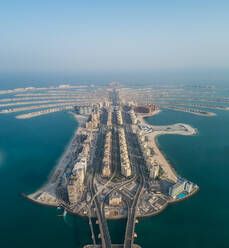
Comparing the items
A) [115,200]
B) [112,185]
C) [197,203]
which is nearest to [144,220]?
[115,200]

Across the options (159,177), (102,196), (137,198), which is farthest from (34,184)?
(159,177)

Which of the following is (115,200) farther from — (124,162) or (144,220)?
(124,162)

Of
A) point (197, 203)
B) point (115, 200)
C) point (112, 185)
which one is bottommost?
point (197, 203)

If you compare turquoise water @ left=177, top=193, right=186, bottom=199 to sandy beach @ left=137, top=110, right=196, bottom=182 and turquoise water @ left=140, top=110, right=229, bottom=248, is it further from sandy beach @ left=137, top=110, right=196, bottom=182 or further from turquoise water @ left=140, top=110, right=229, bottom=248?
sandy beach @ left=137, top=110, right=196, bottom=182

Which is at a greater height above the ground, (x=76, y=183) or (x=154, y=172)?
(x=76, y=183)

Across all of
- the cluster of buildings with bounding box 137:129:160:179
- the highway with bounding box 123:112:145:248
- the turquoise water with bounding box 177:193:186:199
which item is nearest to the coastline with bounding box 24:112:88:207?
the highway with bounding box 123:112:145:248

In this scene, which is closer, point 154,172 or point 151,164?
point 154,172

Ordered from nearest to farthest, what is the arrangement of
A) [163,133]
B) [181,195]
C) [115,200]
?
[115,200], [181,195], [163,133]
